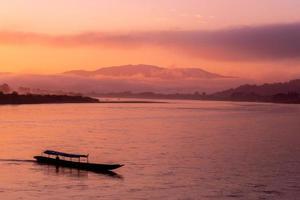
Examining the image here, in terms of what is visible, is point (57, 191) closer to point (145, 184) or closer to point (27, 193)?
point (27, 193)

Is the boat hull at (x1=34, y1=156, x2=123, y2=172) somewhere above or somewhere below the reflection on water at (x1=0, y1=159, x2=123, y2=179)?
above

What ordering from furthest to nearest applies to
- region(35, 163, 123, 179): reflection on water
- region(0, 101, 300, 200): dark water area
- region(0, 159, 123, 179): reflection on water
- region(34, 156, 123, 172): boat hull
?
region(34, 156, 123, 172): boat hull, region(0, 159, 123, 179): reflection on water, region(35, 163, 123, 179): reflection on water, region(0, 101, 300, 200): dark water area

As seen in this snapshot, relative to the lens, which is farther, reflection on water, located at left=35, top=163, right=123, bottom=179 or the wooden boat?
the wooden boat

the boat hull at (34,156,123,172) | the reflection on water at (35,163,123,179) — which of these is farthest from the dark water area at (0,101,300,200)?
the boat hull at (34,156,123,172)

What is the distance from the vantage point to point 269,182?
151ft

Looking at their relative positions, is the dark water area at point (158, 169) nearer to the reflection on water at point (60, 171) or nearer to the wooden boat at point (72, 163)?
the reflection on water at point (60, 171)

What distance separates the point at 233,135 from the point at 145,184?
2138 inches

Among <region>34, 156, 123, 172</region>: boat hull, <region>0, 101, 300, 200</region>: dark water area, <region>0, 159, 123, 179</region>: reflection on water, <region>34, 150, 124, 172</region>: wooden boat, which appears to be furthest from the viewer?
<region>34, 150, 124, 172</region>: wooden boat

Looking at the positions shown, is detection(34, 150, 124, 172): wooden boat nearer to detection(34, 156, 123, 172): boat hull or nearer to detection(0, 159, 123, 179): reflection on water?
detection(34, 156, 123, 172): boat hull

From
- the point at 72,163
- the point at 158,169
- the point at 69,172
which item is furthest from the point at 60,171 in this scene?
the point at 158,169

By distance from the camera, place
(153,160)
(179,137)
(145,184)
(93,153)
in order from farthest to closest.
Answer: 1. (179,137)
2. (93,153)
3. (153,160)
4. (145,184)

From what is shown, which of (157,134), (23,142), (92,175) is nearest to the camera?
(92,175)

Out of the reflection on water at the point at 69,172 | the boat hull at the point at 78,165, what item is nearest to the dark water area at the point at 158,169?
the reflection on water at the point at 69,172

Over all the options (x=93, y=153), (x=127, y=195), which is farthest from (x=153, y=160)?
(x=127, y=195)
